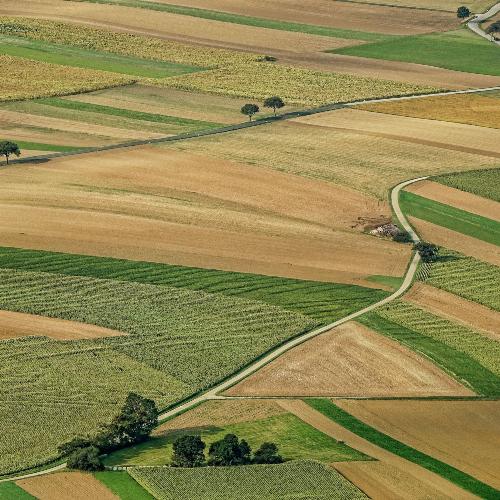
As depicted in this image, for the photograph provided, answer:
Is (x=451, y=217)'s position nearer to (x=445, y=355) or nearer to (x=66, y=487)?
(x=445, y=355)

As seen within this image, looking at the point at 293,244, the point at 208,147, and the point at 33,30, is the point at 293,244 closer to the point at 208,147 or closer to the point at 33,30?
the point at 208,147

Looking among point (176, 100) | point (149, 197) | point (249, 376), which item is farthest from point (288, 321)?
point (176, 100)

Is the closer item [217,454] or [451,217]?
[217,454]

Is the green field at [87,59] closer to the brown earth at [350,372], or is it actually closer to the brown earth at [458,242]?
the brown earth at [458,242]

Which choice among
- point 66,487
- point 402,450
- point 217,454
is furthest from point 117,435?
point 402,450

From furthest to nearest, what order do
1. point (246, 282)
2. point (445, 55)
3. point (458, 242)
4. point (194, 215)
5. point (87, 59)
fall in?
point (445, 55)
point (87, 59)
point (194, 215)
point (458, 242)
point (246, 282)

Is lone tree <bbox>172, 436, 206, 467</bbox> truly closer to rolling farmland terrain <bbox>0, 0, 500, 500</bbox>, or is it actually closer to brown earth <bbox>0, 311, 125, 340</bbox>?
rolling farmland terrain <bbox>0, 0, 500, 500</bbox>

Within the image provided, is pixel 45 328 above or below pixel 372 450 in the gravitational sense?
→ above
